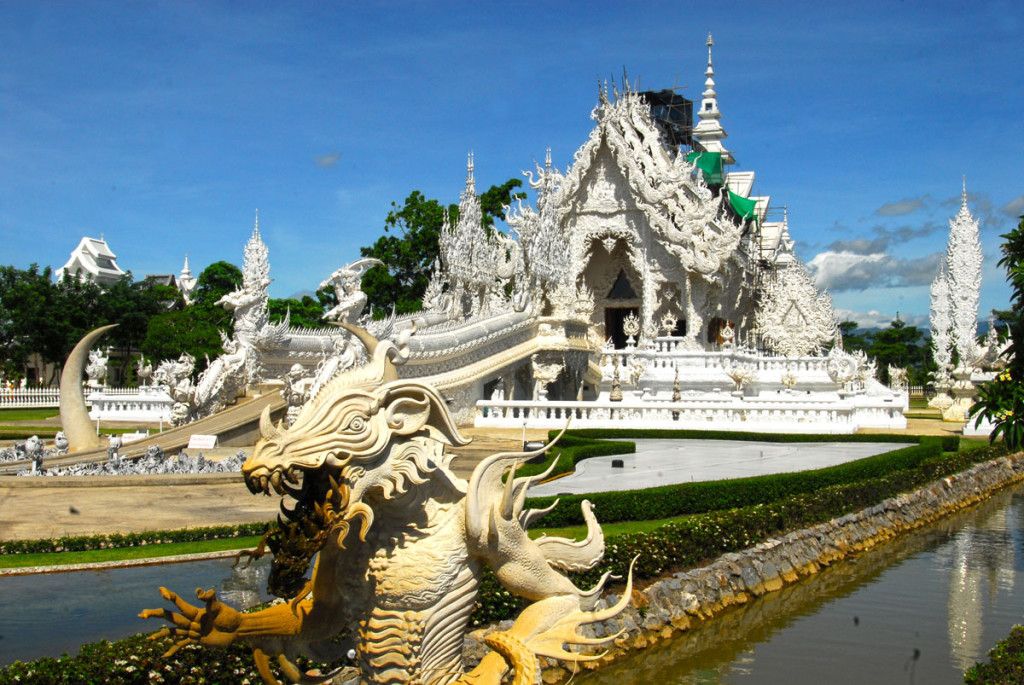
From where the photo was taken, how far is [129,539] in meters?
8.23

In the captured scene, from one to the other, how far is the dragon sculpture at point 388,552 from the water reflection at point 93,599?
212 centimetres

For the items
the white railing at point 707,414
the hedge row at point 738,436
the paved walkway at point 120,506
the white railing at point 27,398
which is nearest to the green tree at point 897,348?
the white railing at point 707,414

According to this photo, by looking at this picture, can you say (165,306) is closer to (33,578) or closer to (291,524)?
(33,578)

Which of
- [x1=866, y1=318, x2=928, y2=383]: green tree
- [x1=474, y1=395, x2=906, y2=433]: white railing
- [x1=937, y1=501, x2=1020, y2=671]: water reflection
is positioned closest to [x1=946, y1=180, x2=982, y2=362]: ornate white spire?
[x1=866, y1=318, x2=928, y2=383]: green tree

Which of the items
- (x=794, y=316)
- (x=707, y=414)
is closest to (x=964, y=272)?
(x=794, y=316)

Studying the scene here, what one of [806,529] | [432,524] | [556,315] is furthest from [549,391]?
[432,524]

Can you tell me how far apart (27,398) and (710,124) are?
32.7 m

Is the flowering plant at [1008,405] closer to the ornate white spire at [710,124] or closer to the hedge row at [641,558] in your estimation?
the hedge row at [641,558]

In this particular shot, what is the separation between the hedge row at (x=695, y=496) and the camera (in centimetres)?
925

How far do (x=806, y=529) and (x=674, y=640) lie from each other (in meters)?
3.52

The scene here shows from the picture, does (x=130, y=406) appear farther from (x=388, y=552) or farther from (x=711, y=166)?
(x=711, y=166)

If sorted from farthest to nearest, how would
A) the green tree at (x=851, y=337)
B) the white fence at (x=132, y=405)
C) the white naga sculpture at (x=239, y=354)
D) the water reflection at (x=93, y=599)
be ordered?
the green tree at (x=851, y=337), the white fence at (x=132, y=405), the white naga sculpture at (x=239, y=354), the water reflection at (x=93, y=599)

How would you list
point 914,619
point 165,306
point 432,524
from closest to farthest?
point 432,524 < point 914,619 < point 165,306

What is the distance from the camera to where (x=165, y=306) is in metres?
46.8
